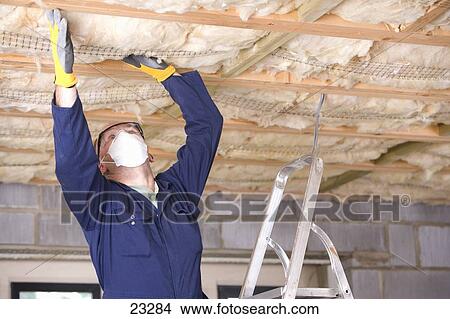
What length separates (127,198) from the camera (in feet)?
8.98

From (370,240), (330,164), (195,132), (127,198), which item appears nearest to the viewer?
(127,198)

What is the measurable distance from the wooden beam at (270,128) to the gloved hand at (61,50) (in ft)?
3.45

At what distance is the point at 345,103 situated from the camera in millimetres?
3787

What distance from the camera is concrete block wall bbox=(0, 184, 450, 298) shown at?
4.97 m

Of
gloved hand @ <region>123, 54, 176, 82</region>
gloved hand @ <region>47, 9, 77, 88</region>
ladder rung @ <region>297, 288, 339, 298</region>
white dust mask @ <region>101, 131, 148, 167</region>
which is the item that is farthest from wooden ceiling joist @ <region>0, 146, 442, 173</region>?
ladder rung @ <region>297, 288, 339, 298</region>

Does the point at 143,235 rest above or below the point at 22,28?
below

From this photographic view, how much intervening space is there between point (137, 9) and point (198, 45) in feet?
1.43

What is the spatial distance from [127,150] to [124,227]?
33 centimetres

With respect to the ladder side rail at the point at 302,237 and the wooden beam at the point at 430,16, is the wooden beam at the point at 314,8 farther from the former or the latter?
the ladder side rail at the point at 302,237

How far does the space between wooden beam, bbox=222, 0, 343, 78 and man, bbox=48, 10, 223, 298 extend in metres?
0.36

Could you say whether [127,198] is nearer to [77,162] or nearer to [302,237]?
[77,162]

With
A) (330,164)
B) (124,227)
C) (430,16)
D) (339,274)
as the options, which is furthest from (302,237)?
(330,164)
